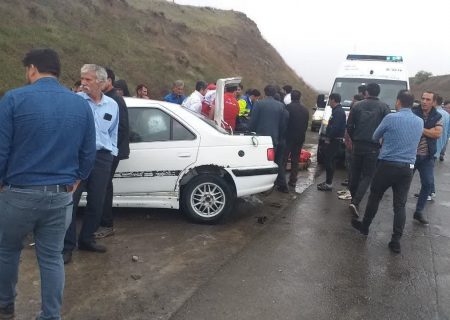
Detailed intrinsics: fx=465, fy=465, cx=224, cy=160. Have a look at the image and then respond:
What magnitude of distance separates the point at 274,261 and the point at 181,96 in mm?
4842

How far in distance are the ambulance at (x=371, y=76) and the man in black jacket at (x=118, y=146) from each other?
22.7 feet

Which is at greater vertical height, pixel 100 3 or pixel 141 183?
pixel 100 3

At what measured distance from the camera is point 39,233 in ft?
10.0

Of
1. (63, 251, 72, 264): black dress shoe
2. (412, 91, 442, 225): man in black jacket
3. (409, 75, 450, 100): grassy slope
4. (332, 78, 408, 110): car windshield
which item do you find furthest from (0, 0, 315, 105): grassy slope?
(409, 75, 450, 100): grassy slope

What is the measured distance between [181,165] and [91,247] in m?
1.60

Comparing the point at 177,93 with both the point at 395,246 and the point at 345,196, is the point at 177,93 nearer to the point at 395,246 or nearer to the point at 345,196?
the point at 345,196

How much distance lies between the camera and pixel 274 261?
A: 16.2 feet

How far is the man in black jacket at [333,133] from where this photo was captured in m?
8.30

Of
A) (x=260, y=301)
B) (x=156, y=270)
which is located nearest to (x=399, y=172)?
(x=260, y=301)

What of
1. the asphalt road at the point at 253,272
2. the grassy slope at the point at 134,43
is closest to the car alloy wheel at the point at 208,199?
the asphalt road at the point at 253,272

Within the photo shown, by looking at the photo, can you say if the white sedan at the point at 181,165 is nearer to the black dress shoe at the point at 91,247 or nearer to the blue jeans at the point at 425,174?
the black dress shoe at the point at 91,247

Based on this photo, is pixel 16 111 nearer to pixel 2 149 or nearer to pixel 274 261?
pixel 2 149

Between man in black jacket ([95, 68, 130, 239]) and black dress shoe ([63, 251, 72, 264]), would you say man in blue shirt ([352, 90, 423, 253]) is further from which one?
black dress shoe ([63, 251, 72, 264])

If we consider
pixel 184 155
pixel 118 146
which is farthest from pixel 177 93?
pixel 118 146
